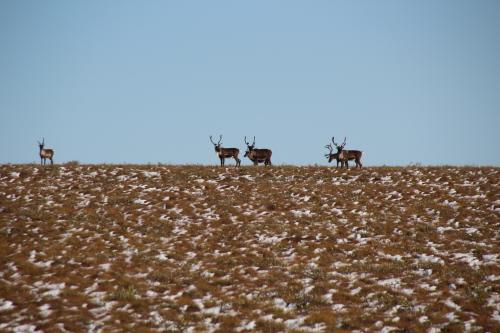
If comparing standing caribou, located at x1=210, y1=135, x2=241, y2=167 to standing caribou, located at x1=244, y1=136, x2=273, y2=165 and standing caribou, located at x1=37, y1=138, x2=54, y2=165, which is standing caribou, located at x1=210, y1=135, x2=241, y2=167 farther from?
standing caribou, located at x1=37, y1=138, x2=54, y2=165

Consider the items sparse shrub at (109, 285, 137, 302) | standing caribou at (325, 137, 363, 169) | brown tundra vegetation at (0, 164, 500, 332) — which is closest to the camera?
brown tundra vegetation at (0, 164, 500, 332)

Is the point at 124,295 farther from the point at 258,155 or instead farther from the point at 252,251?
the point at 258,155

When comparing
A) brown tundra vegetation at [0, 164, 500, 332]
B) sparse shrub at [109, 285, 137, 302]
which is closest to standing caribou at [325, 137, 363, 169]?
brown tundra vegetation at [0, 164, 500, 332]

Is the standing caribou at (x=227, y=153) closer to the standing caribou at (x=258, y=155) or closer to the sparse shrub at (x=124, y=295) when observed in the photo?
the standing caribou at (x=258, y=155)

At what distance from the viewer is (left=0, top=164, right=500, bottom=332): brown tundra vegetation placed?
12.6 meters

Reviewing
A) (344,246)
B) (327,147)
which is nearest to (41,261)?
(344,246)

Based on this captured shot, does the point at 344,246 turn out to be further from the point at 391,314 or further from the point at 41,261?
the point at 41,261

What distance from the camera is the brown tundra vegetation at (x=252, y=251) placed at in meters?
12.6

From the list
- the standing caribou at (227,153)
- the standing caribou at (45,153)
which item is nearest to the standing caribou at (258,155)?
the standing caribou at (227,153)

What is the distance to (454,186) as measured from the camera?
82.1 ft

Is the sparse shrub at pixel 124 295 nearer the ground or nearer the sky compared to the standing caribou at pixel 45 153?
nearer the ground

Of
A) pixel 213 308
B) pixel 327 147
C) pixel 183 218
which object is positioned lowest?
pixel 213 308

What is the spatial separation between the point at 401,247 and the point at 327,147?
1834cm

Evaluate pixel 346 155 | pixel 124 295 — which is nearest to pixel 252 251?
pixel 124 295
